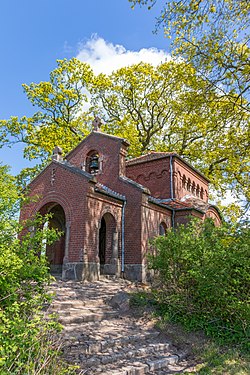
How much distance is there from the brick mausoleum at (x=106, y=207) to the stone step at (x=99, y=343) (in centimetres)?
444

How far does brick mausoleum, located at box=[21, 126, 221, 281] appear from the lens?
13078 millimetres

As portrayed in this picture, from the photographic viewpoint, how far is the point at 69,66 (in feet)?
84.7

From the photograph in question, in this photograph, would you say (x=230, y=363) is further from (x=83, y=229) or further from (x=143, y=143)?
(x=143, y=143)

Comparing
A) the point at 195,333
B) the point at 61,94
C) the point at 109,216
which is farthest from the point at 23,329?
the point at 61,94

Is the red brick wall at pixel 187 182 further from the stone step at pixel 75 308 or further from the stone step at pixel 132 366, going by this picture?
the stone step at pixel 132 366

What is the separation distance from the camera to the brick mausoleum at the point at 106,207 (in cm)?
1308

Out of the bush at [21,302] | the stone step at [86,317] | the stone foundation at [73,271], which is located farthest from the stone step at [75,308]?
the stone foundation at [73,271]

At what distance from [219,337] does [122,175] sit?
10219 millimetres

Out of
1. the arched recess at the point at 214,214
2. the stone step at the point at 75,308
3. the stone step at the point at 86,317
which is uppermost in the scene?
the arched recess at the point at 214,214

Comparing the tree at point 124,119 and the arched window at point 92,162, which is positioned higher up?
the tree at point 124,119

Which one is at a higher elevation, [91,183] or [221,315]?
[91,183]

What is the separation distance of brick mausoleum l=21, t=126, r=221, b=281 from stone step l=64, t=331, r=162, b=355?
444cm

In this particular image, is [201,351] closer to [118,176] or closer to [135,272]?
[135,272]

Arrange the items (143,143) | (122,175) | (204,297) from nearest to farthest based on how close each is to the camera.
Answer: (204,297)
(122,175)
(143,143)
